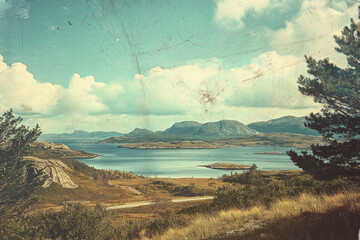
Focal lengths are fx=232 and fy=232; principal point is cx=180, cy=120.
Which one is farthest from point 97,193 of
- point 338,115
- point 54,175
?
point 338,115

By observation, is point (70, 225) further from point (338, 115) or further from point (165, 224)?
point (338, 115)

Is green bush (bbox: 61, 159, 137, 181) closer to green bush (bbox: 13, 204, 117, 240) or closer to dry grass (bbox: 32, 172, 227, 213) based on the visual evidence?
dry grass (bbox: 32, 172, 227, 213)

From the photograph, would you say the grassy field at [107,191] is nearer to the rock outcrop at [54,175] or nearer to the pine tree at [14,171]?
the rock outcrop at [54,175]

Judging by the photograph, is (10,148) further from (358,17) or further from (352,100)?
(358,17)

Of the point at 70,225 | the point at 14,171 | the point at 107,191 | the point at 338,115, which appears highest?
the point at 338,115

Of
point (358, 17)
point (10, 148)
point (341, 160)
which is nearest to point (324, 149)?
point (341, 160)

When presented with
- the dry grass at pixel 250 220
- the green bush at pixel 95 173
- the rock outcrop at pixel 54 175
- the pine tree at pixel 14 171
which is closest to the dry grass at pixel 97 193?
the rock outcrop at pixel 54 175
